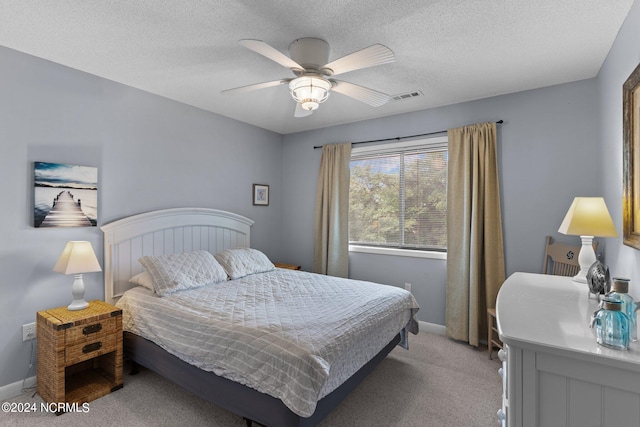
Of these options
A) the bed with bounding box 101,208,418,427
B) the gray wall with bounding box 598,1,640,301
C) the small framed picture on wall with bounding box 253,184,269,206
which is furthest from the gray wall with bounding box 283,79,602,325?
the small framed picture on wall with bounding box 253,184,269,206

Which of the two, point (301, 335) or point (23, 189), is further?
point (23, 189)

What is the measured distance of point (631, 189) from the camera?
1675mm

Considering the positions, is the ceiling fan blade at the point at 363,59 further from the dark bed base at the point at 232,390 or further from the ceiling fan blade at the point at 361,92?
the dark bed base at the point at 232,390

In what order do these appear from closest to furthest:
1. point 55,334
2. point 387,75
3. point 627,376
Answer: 1. point 627,376
2. point 55,334
3. point 387,75

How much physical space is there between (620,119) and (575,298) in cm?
125

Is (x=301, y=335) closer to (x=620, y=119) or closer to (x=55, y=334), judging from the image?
(x=55, y=334)

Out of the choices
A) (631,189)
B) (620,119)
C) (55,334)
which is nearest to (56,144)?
(55,334)

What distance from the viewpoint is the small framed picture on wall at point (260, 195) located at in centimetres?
441

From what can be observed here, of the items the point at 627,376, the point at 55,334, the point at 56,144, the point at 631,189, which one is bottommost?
the point at 55,334

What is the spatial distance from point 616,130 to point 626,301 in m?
1.66

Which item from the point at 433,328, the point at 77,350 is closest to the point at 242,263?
the point at 77,350

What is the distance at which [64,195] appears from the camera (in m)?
2.57

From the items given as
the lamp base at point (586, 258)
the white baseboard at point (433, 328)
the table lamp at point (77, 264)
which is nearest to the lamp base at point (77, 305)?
the table lamp at point (77, 264)

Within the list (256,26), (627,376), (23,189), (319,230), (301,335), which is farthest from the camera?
(319,230)
